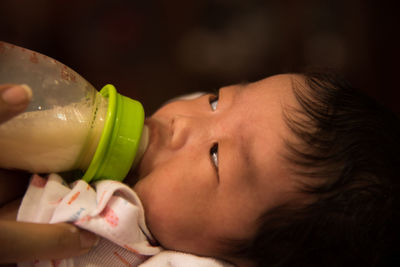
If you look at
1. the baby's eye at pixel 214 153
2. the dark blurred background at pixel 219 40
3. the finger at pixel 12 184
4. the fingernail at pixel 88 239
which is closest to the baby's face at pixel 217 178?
the baby's eye at pixel 214 153

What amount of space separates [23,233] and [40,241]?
0.10ft

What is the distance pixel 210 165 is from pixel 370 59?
1.58 metres

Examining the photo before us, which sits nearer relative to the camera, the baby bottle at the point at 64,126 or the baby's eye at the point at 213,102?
the baby bottle at the point at 64,126

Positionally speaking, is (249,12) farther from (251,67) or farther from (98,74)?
(98,74)

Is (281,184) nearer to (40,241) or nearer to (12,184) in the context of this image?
(40,241)

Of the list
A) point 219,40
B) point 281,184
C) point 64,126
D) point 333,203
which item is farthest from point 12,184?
point 219,40

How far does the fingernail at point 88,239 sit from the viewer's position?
0.67 meters

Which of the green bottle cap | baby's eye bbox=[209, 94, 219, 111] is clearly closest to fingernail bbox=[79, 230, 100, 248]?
the green bottle cap

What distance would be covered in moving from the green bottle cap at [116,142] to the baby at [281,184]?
2.6 inches

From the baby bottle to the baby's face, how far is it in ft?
0.26

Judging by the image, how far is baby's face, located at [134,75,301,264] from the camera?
736 mm

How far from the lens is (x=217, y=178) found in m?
0.76

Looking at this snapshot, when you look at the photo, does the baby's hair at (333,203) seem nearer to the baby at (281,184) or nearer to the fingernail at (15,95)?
the baby at (281,184)

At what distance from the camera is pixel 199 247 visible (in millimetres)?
779
